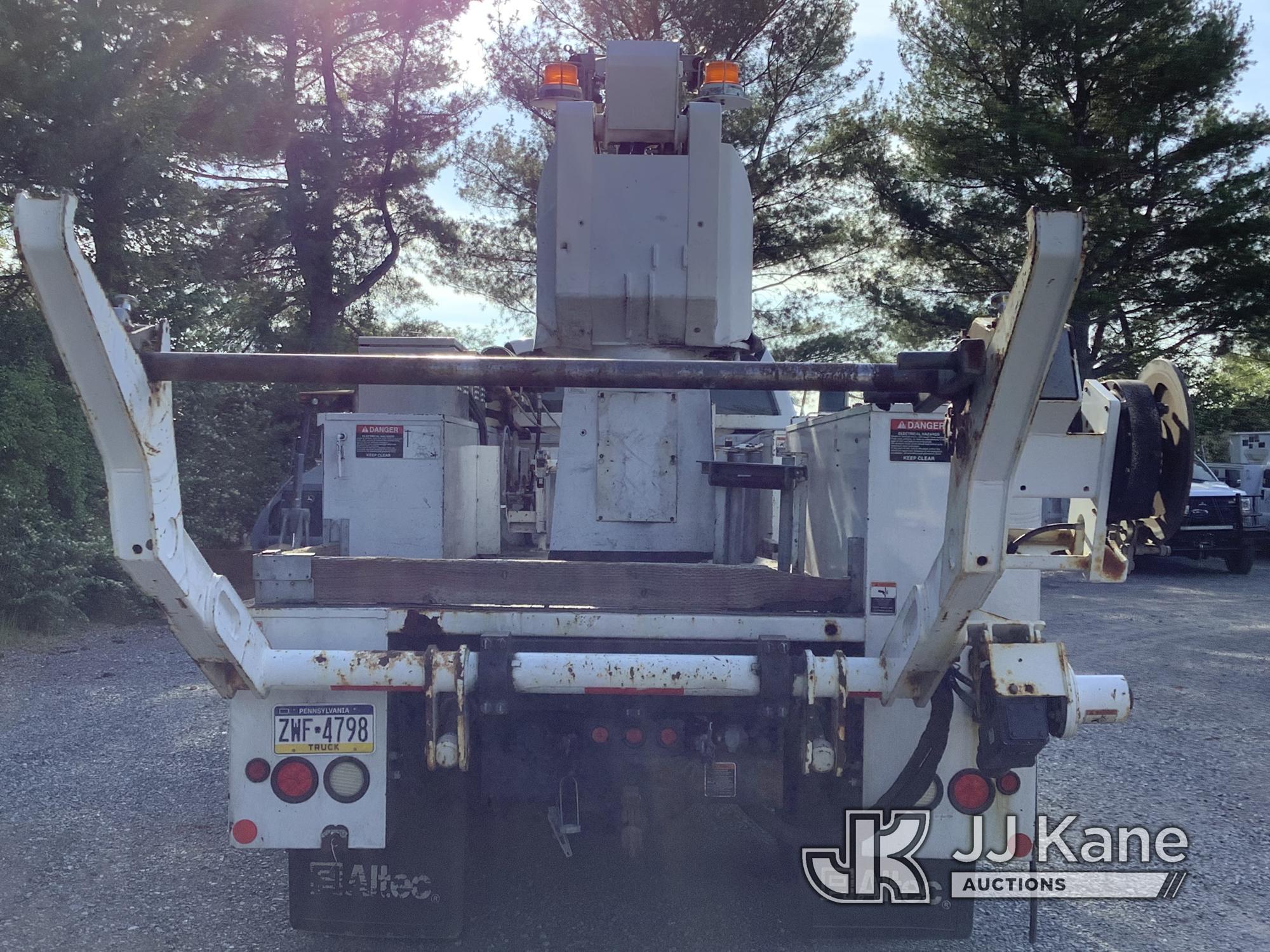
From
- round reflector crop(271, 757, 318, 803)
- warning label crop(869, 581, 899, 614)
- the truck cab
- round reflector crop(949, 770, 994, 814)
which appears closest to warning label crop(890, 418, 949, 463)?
warning label crop(869, 581, 899, 614)

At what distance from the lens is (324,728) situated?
349 cm

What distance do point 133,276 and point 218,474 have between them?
101 inches

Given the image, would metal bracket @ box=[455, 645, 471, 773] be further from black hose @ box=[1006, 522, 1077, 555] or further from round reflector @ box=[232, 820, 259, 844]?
black hose @ box=[1006, 522, 1077, 555]

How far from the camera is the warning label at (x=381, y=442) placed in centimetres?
464

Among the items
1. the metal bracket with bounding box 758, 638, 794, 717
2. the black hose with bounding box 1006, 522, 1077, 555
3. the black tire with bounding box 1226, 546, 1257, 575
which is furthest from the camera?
the black tire with bounding box 1226, 546, 1257, 575

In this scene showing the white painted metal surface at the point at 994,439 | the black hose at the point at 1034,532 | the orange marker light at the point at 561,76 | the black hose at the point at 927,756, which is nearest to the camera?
the white painted metal surface at the point at 994,439

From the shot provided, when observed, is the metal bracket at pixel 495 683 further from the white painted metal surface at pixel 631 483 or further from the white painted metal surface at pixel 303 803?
the white painted metal surface at pixel 631 483

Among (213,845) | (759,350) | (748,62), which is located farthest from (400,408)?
(748,62)

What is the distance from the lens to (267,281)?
20.2m

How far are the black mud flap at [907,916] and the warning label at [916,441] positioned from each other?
1284 millimetres

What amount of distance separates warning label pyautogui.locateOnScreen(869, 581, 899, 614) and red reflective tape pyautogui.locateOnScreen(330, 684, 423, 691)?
4.46 feet

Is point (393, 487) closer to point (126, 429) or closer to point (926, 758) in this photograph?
point (126, 429)

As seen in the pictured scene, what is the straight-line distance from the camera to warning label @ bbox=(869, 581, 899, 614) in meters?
3.48

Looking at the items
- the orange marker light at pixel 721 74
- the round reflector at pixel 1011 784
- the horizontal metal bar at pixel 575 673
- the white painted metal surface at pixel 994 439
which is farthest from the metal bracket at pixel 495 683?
the orange marker light at pixel 721 74
